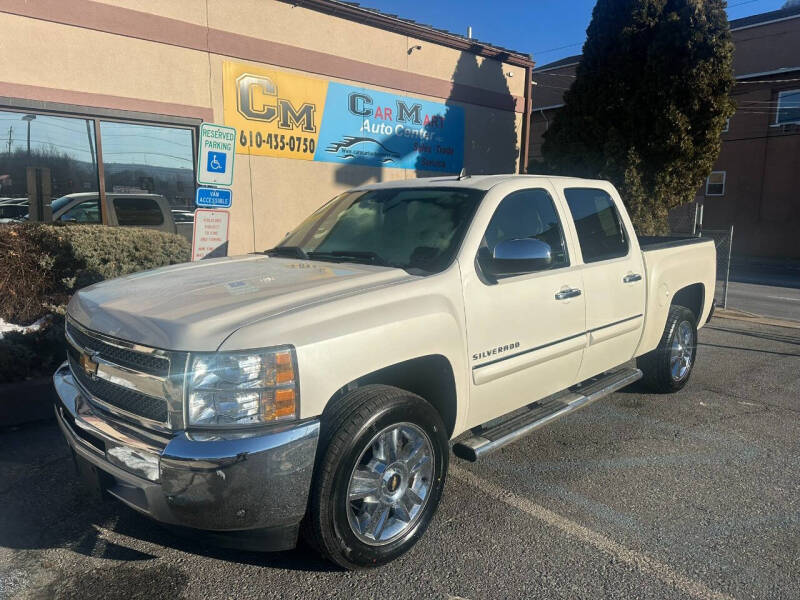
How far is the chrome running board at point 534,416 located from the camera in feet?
10.8

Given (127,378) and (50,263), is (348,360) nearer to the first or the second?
(127,378)

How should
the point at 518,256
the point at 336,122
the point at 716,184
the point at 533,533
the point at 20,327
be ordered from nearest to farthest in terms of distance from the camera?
Answer: the point at 533,533 → the point at 518,256 → the point at 20,327 → the point at 336,122 → the point at 716,184

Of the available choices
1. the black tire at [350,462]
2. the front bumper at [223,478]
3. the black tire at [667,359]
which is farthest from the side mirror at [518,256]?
the black tire at [667,359]

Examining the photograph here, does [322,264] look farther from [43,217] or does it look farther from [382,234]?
[43,217]

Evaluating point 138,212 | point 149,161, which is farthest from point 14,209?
point 149,161

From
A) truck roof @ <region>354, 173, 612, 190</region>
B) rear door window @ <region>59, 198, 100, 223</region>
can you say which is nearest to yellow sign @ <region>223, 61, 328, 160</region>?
rear door window @ <region>59, 198, 100, 223</region>

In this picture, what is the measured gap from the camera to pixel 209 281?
10.6 ft

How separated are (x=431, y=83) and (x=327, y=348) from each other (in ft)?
34.5

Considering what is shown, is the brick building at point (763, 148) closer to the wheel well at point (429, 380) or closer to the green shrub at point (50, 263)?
the green shrub at point (50, 263)

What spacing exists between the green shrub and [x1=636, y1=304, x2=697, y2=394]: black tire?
538cm

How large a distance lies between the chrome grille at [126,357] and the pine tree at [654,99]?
1276 cm

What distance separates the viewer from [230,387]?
2.41 meters

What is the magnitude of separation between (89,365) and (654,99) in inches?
555

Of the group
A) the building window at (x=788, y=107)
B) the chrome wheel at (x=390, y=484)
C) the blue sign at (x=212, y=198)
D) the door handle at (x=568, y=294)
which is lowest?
the chrome wheel at (x=390, y=484)
